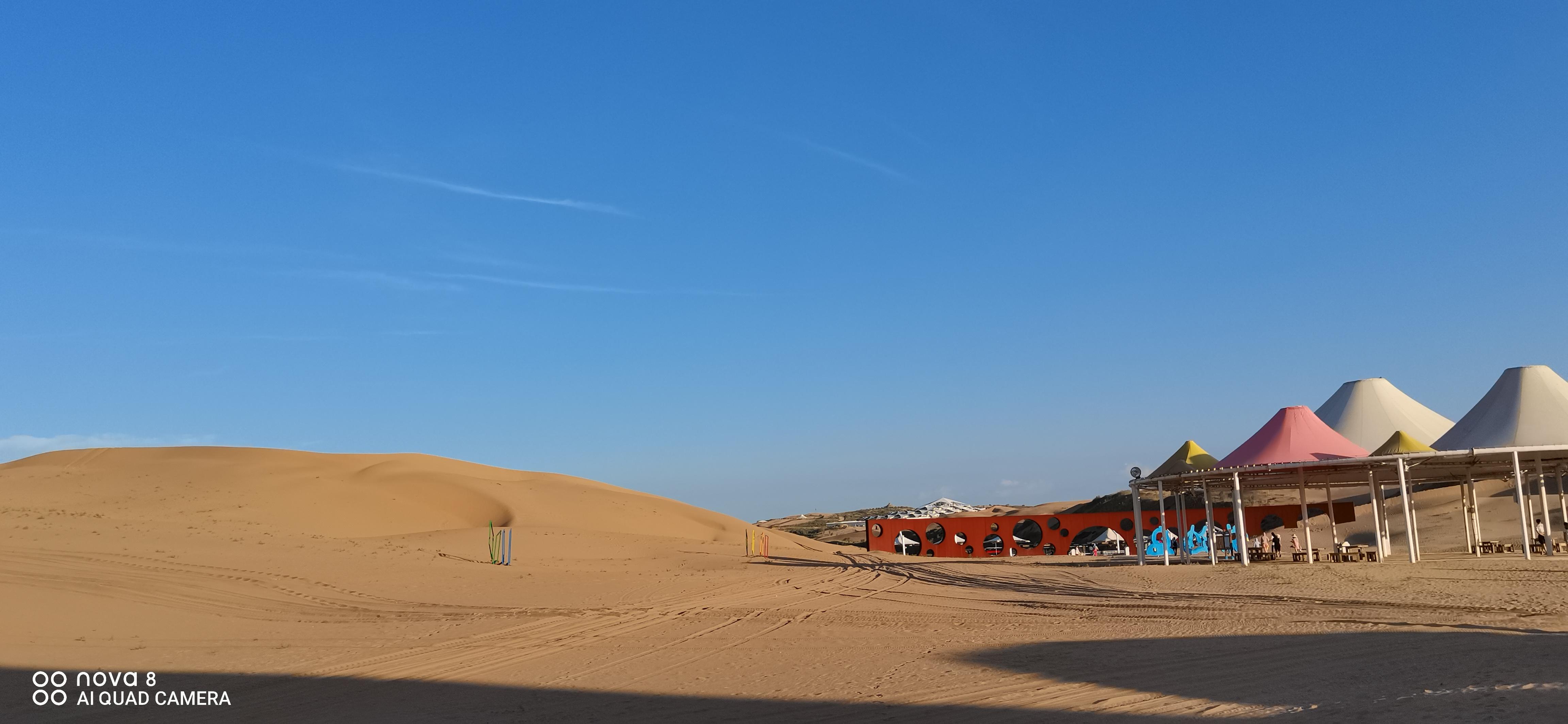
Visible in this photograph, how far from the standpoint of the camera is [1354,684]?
396 inches

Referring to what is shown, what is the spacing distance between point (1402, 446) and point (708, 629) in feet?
58.3

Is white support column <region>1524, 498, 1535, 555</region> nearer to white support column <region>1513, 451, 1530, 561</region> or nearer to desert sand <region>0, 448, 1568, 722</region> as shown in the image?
white support column <region>1513, 451, 1530, 561</region>

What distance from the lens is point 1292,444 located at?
25203mm

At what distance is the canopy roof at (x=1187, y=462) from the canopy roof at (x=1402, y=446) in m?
3.77

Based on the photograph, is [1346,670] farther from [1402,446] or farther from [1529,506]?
[1529,506]

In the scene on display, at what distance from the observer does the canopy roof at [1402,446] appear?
24.5m

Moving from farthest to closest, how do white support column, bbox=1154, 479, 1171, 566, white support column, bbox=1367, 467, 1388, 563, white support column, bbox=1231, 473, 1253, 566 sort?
1. white support column, bbox=1154, 479, 1171, 566
2. white support column, bbox=1367, 467, 1388, 563
3. white support column, bbox=1231, 473, 1253, 566

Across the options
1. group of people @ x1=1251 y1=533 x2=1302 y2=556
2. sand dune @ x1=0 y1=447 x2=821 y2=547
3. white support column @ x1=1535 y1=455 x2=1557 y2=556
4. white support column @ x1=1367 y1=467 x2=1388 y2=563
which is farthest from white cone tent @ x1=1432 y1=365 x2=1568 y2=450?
sand dune @ x1=0 y1=447 x2=821 y2=547

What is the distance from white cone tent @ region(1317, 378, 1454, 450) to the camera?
3500 cm

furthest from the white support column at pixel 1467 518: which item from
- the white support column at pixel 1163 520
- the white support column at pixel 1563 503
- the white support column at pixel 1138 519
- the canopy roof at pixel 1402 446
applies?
the white support column at pixel 1138 519

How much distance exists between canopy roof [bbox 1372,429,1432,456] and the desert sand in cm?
260

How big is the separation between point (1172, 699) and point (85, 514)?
25.3 metres

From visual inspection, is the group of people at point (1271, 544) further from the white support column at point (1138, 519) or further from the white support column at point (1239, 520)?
the white support column at point (1138, 519)

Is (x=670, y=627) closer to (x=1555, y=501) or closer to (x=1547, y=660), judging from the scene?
(x=1547, y=660)
